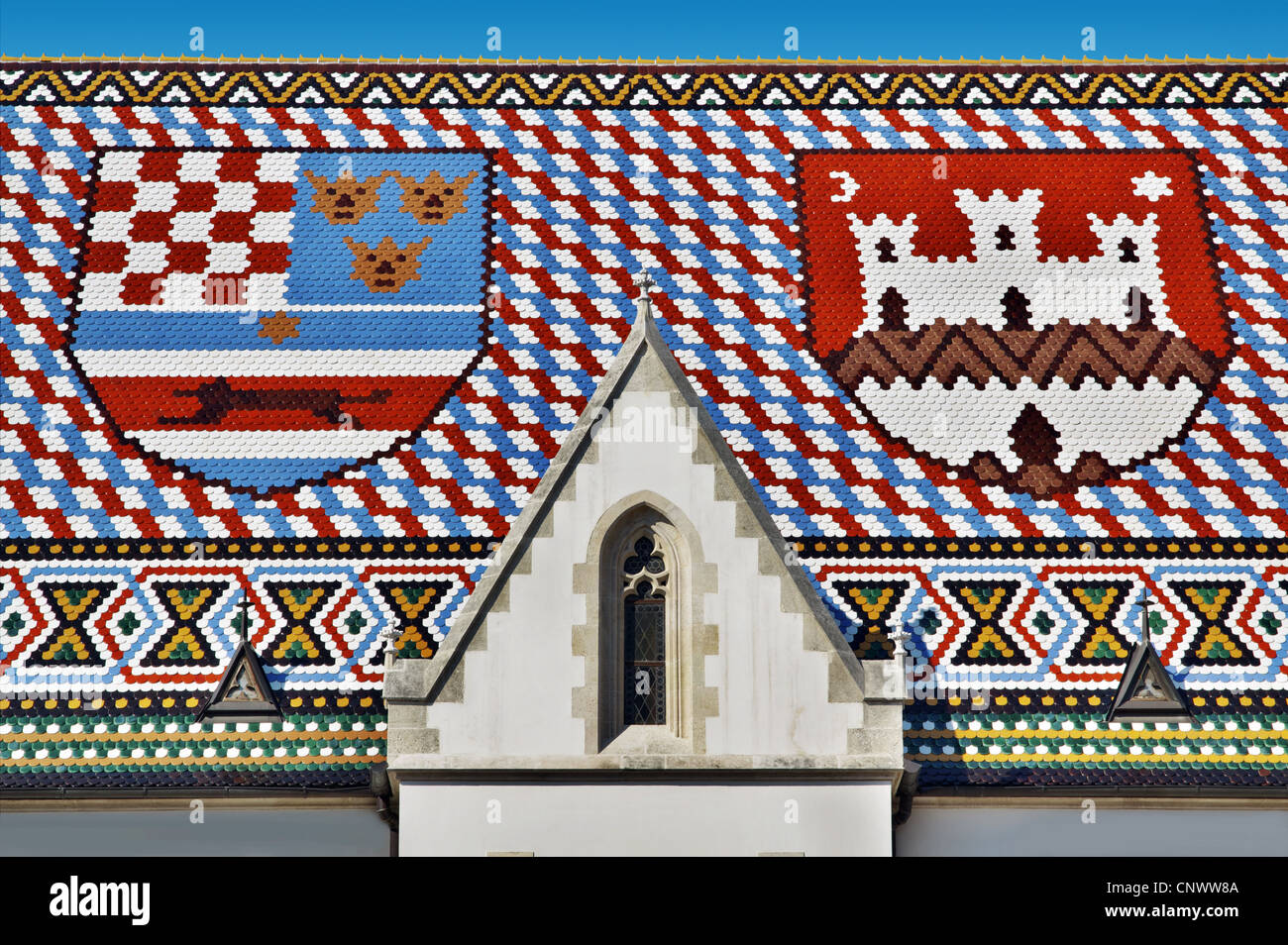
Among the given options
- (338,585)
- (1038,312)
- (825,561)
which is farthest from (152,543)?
(1038,312)

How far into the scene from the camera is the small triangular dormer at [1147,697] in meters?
16.0

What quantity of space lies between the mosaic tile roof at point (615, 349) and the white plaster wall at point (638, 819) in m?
1.22

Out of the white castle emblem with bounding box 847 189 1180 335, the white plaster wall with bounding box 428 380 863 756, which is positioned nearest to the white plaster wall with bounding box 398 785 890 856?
the white plaster wall with bounding box 428 380 863 756

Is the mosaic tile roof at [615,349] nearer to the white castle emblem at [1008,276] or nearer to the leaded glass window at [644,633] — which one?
the white castle emblem at [1008,276]

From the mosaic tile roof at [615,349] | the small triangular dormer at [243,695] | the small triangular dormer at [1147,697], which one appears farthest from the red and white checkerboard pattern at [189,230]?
the small triangular dormer at [1147,697]

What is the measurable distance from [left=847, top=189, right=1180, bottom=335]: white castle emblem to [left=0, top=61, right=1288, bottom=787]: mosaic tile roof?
0.05 m

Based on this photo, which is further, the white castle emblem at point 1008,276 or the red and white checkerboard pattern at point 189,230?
the red and white checkerboard pattern at point 189,230

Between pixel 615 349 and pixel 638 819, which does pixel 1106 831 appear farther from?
pixel 615 349

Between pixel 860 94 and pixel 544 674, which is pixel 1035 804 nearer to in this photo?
pixel 544 674

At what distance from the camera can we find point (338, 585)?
55.1 feet

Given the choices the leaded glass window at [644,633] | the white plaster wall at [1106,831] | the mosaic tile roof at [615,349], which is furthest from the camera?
the mosaic tile roof at [615,349]

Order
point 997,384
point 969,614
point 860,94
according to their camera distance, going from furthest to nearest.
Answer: point 860,94 → point 997,384 → point 969,614

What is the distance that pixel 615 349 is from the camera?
18438 mm
